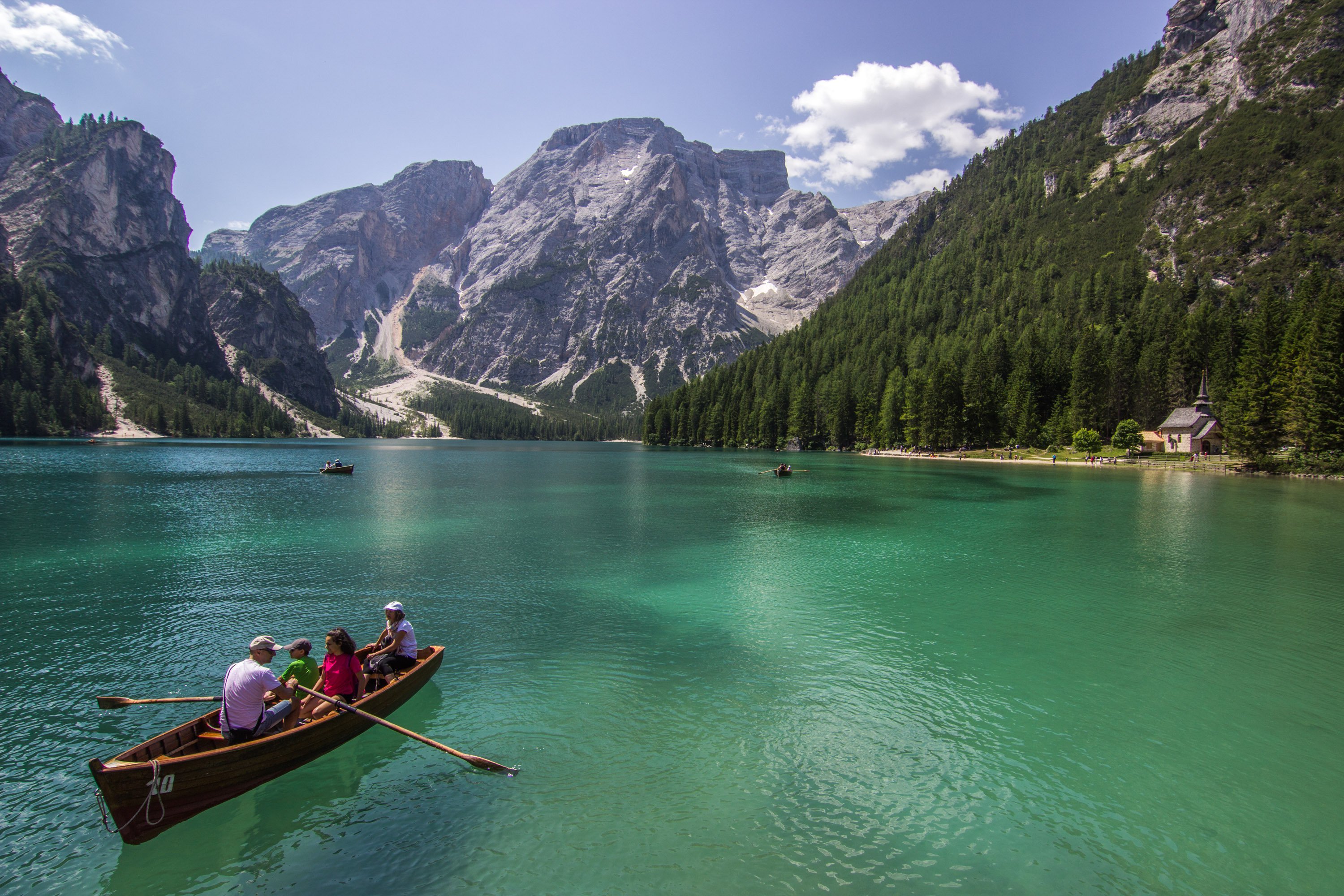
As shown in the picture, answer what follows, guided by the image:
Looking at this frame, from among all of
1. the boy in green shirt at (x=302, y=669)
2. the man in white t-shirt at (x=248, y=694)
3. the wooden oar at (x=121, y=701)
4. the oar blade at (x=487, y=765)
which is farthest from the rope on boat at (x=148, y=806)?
the oar blade at (x=487, y=765)

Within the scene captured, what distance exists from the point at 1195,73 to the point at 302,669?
882 feet

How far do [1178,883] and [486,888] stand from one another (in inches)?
453

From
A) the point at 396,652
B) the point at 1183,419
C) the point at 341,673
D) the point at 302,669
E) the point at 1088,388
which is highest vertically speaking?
the point at 1088,388

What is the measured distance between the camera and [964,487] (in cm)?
7006

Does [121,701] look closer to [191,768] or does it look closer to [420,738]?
[191,768]

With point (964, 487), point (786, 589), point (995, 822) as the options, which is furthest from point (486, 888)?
point (964, 487)

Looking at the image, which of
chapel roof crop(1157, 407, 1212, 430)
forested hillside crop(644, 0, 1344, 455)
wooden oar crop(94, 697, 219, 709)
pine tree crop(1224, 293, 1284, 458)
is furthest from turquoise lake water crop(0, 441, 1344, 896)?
chapel roof crop(1157, 407, 1212, 430)

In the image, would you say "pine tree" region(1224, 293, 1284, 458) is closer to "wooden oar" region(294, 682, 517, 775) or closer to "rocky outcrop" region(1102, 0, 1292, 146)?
"wooden oar" region(294, 682, 517, 775)

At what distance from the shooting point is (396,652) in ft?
54.0

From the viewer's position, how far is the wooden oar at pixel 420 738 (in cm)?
1280

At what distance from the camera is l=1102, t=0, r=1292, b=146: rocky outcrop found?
17162cm

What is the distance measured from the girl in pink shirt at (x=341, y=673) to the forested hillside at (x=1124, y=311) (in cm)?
10010

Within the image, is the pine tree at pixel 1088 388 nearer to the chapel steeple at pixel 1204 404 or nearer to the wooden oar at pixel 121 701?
the chapel steeple at pixel 1204 404

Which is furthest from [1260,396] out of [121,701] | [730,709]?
[121,701]
